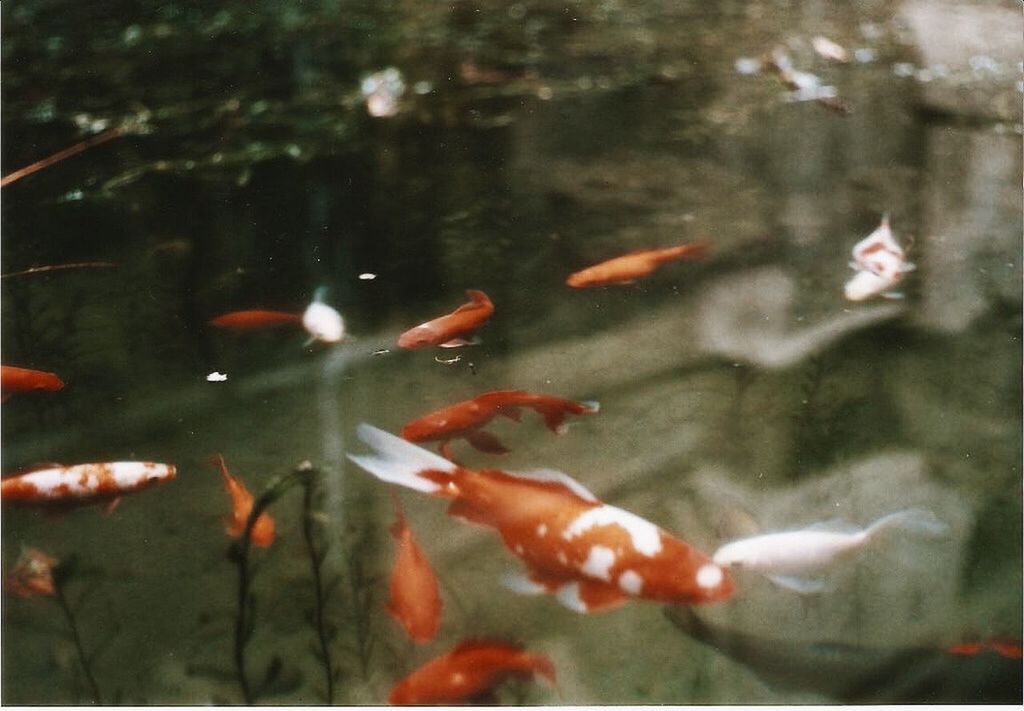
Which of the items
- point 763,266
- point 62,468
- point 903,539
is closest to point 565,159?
point 763,266

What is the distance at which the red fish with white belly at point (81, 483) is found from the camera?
3.62ft

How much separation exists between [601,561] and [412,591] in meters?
0.23

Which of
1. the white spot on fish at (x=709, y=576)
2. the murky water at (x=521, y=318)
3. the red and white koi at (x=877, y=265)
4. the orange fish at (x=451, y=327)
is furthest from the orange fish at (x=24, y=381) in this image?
the red and white koi at (x=877, y=265)

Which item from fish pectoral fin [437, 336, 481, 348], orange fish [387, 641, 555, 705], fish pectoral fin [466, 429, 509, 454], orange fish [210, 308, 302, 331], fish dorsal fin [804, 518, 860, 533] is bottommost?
orange fish [387, 641, 555, 705]

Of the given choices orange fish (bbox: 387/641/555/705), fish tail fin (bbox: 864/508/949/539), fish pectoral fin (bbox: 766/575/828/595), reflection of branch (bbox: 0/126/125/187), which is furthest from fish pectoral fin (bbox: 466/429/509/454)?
reflection of branch (bbox: 0/126/125/187)

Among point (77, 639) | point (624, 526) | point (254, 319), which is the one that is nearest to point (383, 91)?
point (254, 319)

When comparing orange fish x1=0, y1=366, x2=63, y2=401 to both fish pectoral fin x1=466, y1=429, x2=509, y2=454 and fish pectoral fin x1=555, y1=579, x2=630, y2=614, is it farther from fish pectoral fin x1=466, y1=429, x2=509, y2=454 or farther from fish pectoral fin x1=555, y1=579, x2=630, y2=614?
fish pectoral fin x1=555, y1=579, x2=630, y2=614

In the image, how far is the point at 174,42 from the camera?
1.35 meters

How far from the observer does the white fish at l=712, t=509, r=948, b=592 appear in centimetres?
106

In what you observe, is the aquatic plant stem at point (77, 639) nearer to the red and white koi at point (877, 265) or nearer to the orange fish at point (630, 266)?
the orange fish at point (630, 266)

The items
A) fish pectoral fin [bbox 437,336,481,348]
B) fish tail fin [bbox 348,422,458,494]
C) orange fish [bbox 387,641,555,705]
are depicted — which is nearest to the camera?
orange fish [bbox 387,641,555,705]

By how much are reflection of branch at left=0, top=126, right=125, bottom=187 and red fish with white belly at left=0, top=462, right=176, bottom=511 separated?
0.47 meters

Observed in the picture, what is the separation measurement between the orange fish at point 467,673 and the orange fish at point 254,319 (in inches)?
20.7

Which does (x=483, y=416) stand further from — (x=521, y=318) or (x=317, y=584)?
(x=317, y=584)
